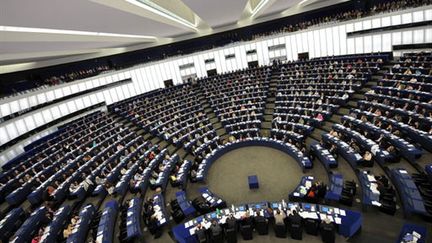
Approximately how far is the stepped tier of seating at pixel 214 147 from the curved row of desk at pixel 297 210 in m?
1.15

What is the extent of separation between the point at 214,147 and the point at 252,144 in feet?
8.81

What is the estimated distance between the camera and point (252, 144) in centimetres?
1838

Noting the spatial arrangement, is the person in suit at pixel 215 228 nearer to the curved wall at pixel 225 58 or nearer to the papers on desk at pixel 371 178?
the papers on desk at pixel 371 178

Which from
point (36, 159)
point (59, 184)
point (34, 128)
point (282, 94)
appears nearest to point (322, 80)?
point (282, 94)

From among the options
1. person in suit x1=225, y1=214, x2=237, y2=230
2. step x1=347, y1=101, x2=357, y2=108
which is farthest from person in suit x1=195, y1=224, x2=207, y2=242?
step x1=347, y1=101, x2=357, y2=108

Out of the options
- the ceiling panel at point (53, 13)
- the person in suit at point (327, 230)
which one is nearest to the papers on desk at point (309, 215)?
the person in suit at point (327, 230)

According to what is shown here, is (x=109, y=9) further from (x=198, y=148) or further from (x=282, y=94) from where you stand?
(x=282, y=94)

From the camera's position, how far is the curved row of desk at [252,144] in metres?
14.8

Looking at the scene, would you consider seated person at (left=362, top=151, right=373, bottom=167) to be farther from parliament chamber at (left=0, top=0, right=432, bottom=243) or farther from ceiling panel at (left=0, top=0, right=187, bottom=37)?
ceiling panel at (left=0, top=0, right=187, bottom=37)

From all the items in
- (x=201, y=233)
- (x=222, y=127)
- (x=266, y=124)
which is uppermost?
(x=222, y=127)

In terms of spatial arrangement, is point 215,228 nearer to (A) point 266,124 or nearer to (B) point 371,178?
(B) point 371,178

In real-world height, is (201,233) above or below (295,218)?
below

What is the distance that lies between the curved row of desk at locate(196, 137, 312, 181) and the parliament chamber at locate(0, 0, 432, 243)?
11 cm

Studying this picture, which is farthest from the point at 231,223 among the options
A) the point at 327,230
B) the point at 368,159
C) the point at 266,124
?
the point at 266,124
